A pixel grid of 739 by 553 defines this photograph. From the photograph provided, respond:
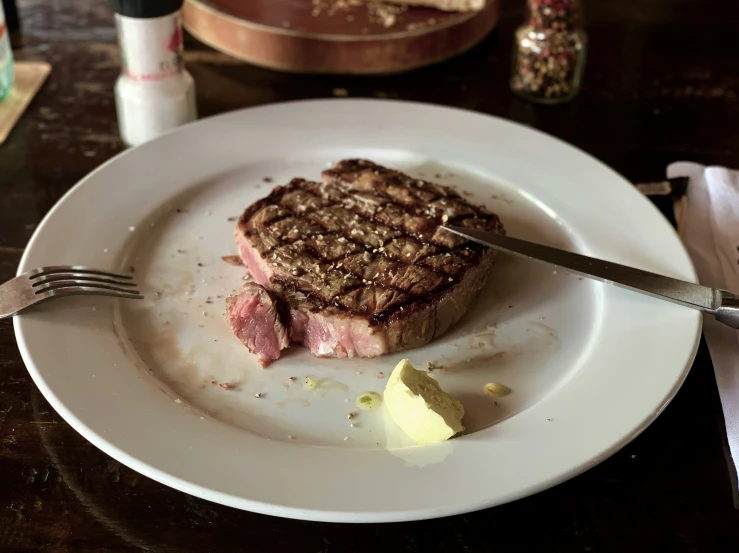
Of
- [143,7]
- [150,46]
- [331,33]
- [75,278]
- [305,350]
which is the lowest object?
[305,350]

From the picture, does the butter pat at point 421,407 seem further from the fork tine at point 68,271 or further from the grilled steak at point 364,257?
the fork tine at point 68,271

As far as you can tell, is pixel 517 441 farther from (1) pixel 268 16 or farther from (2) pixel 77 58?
(2) pixel 77 58

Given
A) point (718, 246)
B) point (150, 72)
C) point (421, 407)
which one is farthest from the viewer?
point (150, 72)

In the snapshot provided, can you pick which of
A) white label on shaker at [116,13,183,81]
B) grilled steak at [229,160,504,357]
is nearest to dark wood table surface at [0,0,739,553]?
white label on shaker at [116,13,183,81]

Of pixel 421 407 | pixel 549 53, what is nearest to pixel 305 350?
pixel 421 407

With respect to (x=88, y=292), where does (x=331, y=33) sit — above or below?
above

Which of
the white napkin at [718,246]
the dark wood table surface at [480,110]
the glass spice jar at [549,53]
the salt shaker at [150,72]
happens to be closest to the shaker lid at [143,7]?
the salt shaker at [150,72]

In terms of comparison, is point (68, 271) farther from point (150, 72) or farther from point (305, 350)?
point (150, 72)

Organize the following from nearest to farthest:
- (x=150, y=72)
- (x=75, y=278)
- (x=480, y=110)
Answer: (x=75, y=278) < (x=150, y=72) < (x=480, y=110)
